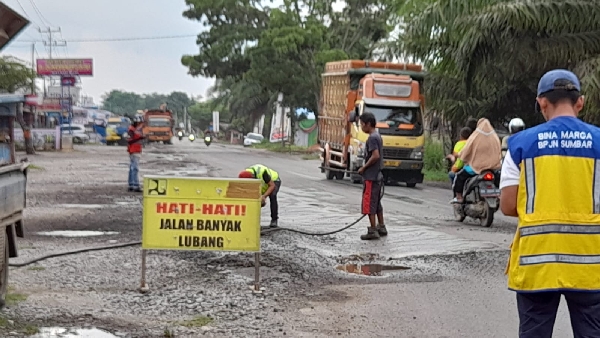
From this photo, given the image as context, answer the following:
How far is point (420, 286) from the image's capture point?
350 inches

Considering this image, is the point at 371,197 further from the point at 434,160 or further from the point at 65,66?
the point at 65,66

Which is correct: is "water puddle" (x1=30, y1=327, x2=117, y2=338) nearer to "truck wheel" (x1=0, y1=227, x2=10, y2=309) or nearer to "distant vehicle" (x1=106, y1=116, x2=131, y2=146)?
"truck wheel" (x1=0, y1=227, x2=10, y2=309)

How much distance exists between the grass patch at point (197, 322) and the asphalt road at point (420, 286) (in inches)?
24.9

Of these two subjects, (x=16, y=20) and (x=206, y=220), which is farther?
(x=206, y=220)

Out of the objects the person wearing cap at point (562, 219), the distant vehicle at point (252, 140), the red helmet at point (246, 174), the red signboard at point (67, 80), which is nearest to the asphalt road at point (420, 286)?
the red helmet at point (246, 174)

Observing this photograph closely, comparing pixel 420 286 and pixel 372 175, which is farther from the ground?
pixel 372 175

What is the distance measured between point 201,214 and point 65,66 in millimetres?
64712

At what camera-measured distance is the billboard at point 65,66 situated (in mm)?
66188

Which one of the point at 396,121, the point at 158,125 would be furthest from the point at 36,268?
the point at 158,125

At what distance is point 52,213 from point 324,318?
948 cm

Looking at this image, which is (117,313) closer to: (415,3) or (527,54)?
(527,54)

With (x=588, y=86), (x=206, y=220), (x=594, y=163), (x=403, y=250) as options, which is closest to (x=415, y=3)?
(x=588, y=86)

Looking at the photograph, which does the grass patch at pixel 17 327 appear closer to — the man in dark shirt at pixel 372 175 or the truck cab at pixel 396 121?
the man in dark shirt at pixel 372 175

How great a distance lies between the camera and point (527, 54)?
23.4 meters
